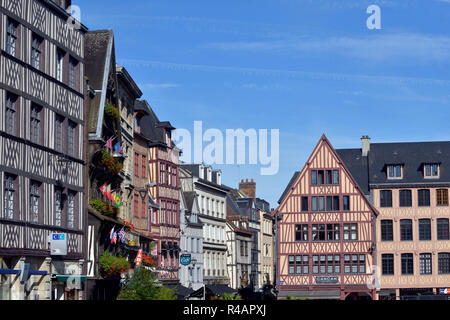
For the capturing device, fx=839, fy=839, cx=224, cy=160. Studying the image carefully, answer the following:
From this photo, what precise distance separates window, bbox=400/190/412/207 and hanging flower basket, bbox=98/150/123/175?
33.8 metres

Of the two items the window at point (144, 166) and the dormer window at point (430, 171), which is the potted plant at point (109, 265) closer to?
the window at point (144, 166)

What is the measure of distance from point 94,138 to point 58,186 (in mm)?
4083

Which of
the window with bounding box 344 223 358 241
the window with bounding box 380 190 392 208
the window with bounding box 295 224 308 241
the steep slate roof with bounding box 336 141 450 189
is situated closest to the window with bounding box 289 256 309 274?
the window with bounding box 295 224 308 241

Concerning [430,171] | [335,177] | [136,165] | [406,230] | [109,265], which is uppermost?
[430,171]

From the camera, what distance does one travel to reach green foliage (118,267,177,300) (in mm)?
35000

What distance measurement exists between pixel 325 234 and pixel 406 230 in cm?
672

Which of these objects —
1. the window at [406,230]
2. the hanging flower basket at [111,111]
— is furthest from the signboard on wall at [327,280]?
the hanging flower basket at [111,111]

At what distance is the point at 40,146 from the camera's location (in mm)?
28328

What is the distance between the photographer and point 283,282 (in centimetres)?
6316

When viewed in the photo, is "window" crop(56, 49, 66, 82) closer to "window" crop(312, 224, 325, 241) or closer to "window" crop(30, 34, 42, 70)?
"window" crop(30, 34, 42, 70)

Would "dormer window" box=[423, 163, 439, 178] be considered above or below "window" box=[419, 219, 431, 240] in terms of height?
above

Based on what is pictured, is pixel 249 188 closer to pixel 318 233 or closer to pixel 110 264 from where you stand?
pixel 318 233

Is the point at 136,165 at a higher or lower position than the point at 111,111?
lower

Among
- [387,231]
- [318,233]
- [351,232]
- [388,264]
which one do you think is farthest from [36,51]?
[388,264]
